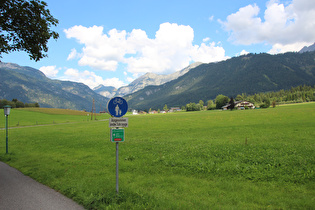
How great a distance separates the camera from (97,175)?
10617 mm

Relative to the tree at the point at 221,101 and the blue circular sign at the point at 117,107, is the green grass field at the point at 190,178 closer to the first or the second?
the blue circular sign at the point at 117,107

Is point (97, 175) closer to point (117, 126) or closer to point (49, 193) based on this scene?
point (49, 193)

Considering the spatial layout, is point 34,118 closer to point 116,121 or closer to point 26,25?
point 26,25

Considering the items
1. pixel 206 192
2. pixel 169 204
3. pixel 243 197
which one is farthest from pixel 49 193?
pixel 243 197

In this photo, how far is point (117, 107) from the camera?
782cm

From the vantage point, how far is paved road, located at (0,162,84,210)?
715 cm

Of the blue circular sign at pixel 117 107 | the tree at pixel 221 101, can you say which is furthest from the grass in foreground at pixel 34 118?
the tree at pixel 221 101

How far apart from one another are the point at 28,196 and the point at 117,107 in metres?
5.58

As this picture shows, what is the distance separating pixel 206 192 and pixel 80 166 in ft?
28.3

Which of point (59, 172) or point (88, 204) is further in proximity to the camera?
point (59, 172)

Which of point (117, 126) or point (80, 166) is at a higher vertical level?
point (117, 126)

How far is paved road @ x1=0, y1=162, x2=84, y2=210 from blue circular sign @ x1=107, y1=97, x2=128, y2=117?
12.4ft

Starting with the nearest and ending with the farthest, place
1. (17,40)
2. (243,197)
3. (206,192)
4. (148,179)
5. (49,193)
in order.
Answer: (243,197) → (206,192) → (49,193) → (148,179) → (17,40)

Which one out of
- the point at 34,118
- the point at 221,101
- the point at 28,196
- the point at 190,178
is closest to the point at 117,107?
the point at 190,178
